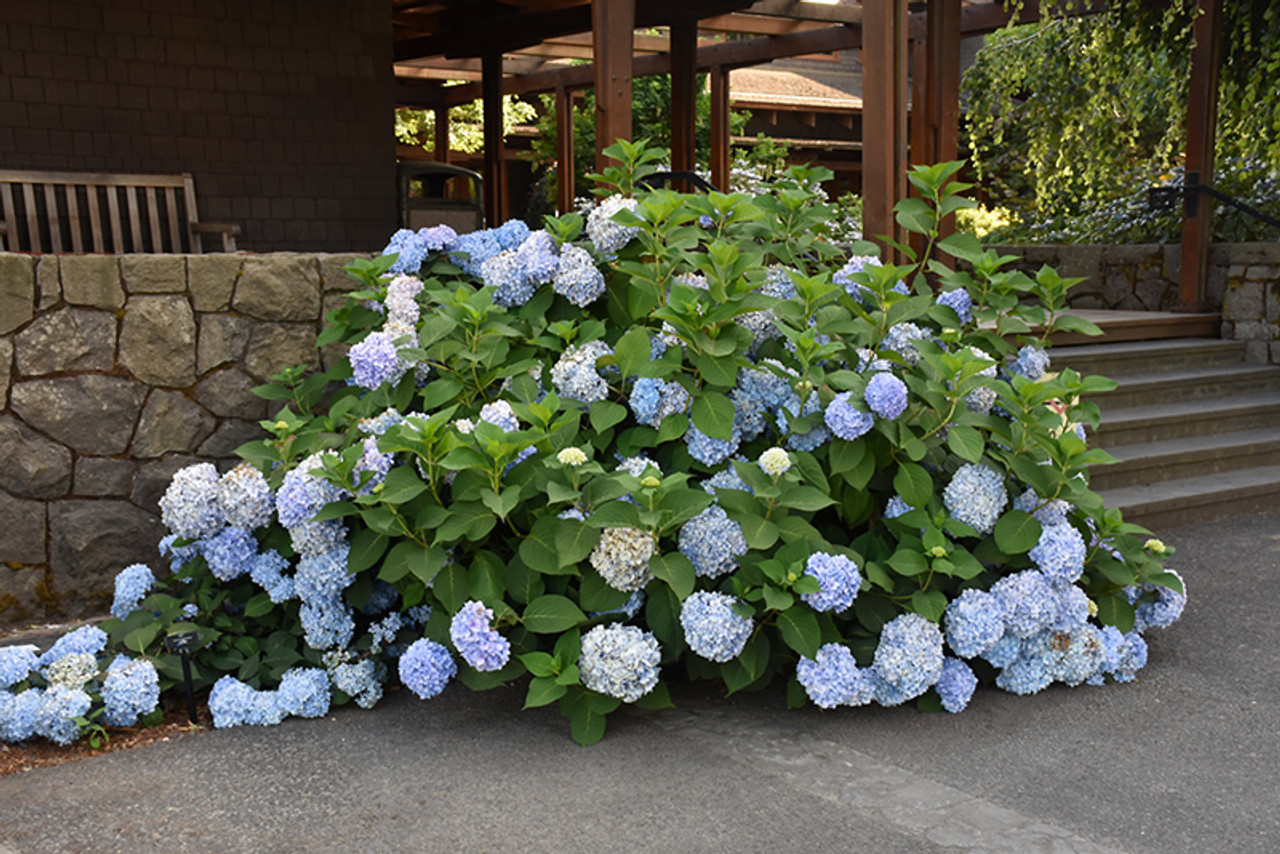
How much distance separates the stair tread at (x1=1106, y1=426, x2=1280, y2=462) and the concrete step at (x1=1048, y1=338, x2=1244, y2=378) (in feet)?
1.64

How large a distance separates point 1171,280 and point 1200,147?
0.88m

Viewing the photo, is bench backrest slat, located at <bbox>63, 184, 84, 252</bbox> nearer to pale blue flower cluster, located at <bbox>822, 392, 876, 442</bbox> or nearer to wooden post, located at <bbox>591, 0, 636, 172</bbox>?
wooden post, located at <bbox>591, 0, 636, 172</bbox>

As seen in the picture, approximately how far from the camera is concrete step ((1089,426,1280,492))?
5.41m

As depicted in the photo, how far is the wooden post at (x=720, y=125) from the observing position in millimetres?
10547

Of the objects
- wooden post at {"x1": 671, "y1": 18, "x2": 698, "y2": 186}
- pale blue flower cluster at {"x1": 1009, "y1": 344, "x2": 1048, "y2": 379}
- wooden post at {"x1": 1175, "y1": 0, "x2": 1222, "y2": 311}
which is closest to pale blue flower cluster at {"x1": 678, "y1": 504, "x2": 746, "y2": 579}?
pale blue flower cluster at {"x1": 1009, "y1": 344, "x2": 1048, "y2": 379}

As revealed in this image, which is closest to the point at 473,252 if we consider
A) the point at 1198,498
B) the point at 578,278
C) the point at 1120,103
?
the point at 578,278

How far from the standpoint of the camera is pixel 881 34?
511cm

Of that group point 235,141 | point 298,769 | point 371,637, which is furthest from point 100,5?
point 298,769

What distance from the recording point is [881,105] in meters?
5.13

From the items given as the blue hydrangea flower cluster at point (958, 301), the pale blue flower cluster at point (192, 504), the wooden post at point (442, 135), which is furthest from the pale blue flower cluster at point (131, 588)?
the wooden post at point (442, 135)

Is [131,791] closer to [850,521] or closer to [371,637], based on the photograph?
[371,637]

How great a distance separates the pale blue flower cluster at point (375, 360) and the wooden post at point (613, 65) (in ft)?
6.66

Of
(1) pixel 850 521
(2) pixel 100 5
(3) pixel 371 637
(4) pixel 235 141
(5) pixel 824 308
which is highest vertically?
(2) pixel 100 5

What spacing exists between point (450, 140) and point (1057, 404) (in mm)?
14468
